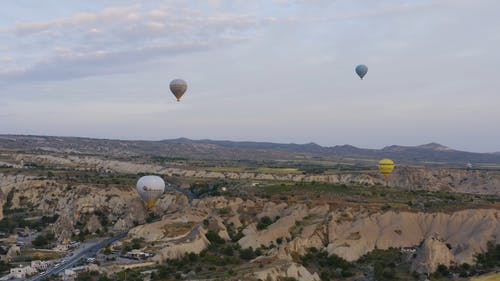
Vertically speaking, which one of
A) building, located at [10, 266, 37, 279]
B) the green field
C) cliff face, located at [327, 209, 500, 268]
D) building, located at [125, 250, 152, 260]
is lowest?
building, located at [10, 266, 37, 279]

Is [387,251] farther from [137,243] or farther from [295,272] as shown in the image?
[137,243]

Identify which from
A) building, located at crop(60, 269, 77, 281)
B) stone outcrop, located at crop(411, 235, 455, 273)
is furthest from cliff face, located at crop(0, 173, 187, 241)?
stone outcrop, located at crop(411, 235, 455, 273)

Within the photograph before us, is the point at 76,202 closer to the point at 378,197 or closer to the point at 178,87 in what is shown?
the point at 178,87

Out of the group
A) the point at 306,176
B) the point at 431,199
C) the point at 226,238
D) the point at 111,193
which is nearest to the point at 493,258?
the point at 431,199

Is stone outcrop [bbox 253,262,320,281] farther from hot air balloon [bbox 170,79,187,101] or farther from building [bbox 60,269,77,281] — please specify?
hot air balloon [bbox 170,79,187,101]

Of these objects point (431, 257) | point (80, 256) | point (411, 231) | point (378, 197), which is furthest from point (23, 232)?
point (431, 257)

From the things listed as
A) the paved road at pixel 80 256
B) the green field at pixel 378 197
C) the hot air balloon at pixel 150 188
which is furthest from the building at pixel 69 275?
the green field at pixel 378 197

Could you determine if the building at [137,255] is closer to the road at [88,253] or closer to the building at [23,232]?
the road at [88,253]
